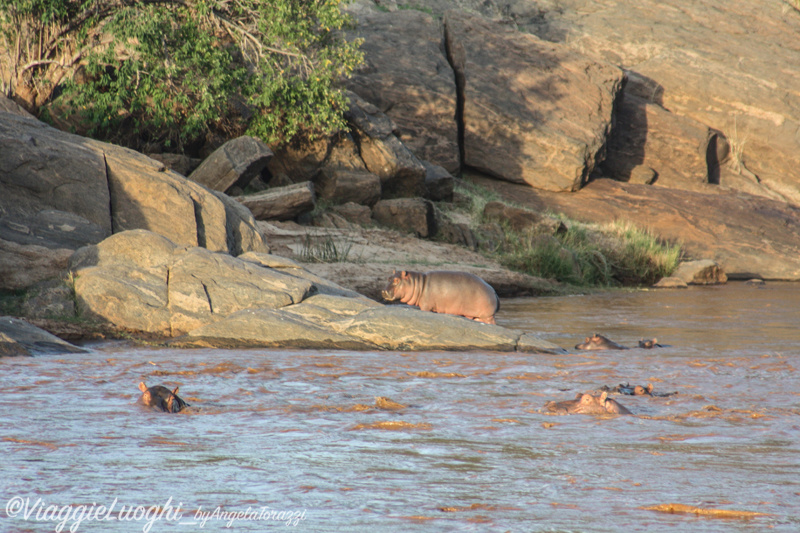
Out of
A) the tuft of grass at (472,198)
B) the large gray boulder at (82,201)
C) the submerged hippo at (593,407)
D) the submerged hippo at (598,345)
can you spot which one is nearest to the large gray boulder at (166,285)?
the large gray boulder at (82,201)

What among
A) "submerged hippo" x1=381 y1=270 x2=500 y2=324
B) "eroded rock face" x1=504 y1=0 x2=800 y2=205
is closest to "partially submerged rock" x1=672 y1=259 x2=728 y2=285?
"eroded rock face" x1=504 y1=0 x2=800 y2=205

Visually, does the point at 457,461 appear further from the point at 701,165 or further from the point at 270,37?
the point at 701,165

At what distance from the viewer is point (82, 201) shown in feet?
36.9

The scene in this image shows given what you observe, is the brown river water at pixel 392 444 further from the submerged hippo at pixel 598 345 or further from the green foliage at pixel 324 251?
the green foliage at pixel 324 251

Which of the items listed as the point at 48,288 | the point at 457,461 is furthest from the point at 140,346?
the point at 457,461

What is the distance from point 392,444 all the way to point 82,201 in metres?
8.34

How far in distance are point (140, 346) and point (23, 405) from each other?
3.20 m

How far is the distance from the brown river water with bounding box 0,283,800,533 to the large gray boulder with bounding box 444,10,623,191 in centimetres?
1728

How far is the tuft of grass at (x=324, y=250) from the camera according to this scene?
15.0 metres

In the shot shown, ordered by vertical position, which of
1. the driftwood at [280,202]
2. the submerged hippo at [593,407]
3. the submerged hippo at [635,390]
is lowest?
the driftwood at [280,202]

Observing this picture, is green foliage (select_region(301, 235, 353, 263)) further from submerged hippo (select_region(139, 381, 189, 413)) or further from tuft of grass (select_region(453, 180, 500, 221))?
submerged hippo (select_region(139, 381, 189, 413))

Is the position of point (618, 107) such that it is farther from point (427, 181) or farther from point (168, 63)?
point (168, 63)

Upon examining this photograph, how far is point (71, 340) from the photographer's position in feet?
28.4

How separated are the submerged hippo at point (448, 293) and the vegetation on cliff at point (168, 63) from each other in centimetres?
813
